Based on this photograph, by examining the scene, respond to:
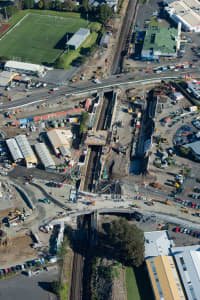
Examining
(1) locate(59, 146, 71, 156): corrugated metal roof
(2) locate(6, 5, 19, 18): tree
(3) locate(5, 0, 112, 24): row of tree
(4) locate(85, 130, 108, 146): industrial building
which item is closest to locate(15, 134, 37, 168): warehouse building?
(1) locate(59, 146, 71, 156): corrugated metal roof

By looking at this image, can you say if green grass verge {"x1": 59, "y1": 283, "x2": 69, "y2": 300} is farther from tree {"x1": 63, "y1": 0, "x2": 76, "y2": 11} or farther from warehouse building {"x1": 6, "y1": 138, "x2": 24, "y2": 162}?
tree {"x1": 63, "y1": 0, "x2": 76, "y2": 11}

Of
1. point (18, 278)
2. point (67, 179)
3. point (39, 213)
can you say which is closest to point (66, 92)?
point (67, 179)

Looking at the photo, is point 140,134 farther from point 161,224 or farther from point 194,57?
point 194,57

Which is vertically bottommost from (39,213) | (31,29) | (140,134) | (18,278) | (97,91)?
(18,278)

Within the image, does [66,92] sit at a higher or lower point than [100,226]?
higher

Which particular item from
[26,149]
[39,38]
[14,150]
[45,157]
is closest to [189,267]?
[45,157]

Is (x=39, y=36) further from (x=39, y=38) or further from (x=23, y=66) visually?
(x=23, y=66)

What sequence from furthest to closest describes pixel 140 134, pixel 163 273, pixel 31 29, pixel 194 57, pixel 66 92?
pixel 31 29, pixel 194 57, pixel 66 92, pixel 140 134, pixel 163 273
